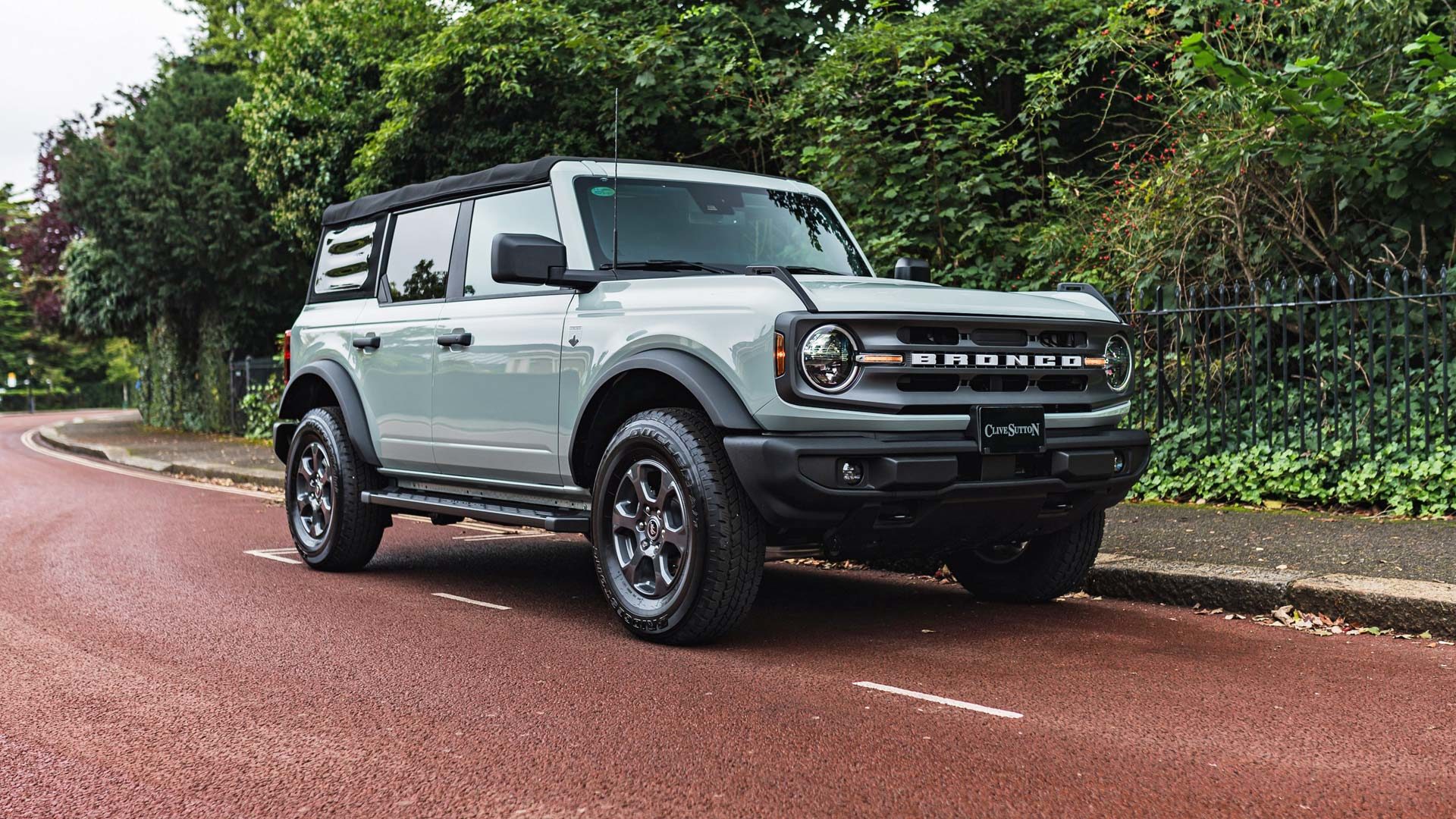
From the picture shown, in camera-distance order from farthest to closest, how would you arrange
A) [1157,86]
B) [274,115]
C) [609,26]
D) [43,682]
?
1. [274,115]
2. [609,26]
3. [1157,86]
4. [43,682]

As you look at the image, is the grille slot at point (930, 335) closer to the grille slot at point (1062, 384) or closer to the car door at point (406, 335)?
the grille slot at point (1062, 384)

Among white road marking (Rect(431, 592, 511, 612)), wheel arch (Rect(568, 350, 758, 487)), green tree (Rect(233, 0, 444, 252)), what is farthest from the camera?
green tree (Rect(233, 0, 444, 252))

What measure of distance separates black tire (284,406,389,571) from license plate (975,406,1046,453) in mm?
3859

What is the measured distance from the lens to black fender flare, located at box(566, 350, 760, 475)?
17.0ft

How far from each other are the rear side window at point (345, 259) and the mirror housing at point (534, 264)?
7.82ft

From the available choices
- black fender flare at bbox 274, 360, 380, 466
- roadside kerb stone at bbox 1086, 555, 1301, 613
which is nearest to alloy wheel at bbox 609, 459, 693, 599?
black fender flare at bbox 274, 360, 380, 466

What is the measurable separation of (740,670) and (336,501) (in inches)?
134

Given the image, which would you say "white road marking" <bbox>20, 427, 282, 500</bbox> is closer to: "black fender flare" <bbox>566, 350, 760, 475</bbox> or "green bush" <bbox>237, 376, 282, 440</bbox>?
"green bush" <bbox>237, 376, 282, 440</bbox>

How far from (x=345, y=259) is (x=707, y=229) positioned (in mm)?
2817

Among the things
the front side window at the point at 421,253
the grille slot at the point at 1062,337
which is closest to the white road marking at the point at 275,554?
the front side window at the point at 421,253

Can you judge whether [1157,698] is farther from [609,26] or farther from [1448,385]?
[609,26]

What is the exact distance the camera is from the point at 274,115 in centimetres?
2038

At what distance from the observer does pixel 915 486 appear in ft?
16.7

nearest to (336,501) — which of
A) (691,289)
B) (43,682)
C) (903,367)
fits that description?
(43,682)
